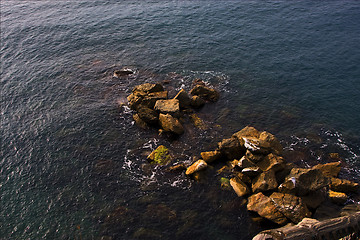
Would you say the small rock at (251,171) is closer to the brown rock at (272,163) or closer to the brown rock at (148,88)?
the brown rock at (272,163)

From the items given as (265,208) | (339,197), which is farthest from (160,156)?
(339,197)

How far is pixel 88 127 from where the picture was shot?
172ft

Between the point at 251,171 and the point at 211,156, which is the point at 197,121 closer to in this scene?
Result: the point at 211,156

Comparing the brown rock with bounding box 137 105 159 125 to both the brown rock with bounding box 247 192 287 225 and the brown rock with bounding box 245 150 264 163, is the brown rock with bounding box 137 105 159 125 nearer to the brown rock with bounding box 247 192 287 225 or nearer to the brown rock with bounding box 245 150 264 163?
the brown rock with bounding box 245 150 264 163

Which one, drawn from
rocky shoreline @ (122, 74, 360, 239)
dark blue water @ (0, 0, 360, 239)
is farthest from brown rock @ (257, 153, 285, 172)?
dark blue water @ (0, 0, 360, 239)

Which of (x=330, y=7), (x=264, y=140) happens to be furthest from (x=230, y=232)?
(x=330, y=7)

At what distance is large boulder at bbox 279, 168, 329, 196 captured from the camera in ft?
123

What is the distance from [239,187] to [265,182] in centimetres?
376

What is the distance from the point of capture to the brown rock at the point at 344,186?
129 feet

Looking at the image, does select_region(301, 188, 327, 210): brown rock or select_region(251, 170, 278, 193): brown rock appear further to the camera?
select_region(251, 170, 278, 193): brown rock

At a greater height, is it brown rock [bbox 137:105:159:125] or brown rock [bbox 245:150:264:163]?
brown rock [bbox 137:105:159:125]

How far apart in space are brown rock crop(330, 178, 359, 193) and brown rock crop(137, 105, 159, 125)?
30721 millimetres

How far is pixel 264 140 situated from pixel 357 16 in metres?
71.1

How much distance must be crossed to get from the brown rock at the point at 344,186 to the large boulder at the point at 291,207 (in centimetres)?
730
